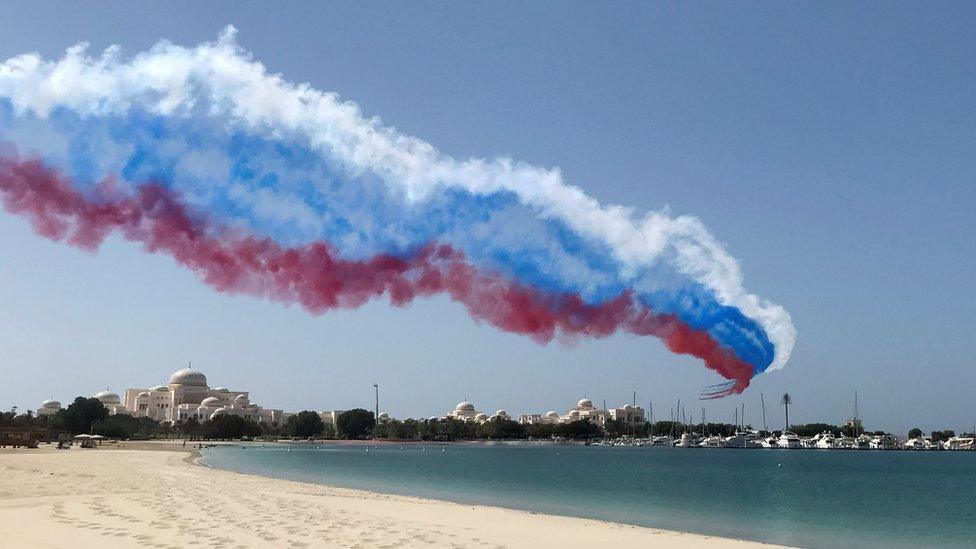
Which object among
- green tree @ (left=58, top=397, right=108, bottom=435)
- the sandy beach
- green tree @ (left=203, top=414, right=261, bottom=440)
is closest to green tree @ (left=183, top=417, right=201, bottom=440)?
green tree @ (left=203, top=414, right=261, bottom=440)

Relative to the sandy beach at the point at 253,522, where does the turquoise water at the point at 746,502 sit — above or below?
below

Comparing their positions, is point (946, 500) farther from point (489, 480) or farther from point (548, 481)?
point (489, 480)

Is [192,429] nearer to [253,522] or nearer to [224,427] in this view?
[224,427]

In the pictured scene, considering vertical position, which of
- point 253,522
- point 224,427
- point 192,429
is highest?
point 253,522

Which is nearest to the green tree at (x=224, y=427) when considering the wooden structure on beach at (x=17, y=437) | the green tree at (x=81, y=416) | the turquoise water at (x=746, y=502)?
the green tree at (x=81, y=416)

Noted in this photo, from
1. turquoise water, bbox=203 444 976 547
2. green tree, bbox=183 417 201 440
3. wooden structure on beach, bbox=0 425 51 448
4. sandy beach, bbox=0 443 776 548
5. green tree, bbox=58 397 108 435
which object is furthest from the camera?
green tree, bbox=183 417 201 440

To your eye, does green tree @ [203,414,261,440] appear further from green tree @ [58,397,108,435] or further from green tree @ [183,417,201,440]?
green tree @ [58,397,108,435]

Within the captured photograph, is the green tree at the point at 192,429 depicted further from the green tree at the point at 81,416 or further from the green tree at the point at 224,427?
the green tree at the point at 81,416

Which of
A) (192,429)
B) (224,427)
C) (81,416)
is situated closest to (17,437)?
(81,416)

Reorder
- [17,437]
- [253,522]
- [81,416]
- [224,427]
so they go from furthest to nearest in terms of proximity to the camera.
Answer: [224,427]
[81,416]
[17,437]
[253,522]
